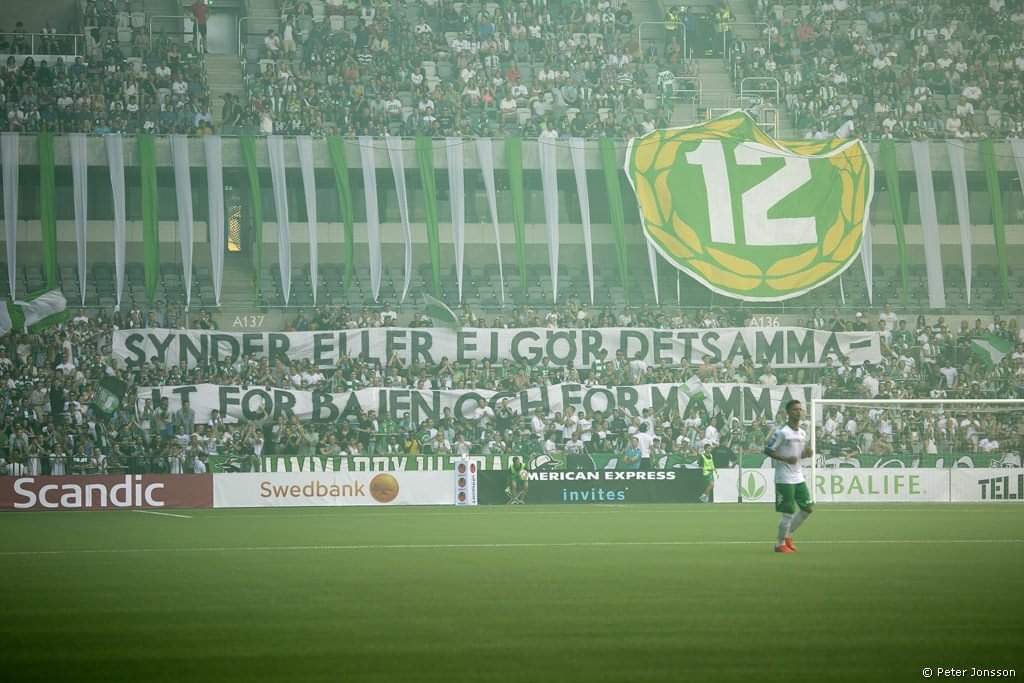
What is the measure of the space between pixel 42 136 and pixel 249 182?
6820 mm

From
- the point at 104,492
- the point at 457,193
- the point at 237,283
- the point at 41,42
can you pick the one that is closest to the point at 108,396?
the point at 104,492

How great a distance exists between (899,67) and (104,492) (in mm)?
31583

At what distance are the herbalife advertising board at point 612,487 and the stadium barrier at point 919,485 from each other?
130 inches

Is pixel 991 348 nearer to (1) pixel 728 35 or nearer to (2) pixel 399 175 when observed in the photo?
(1) pixel 728 35

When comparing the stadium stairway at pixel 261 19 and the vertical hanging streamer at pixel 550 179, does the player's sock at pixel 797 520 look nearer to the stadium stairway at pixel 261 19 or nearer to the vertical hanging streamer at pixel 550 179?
the vertical hanging streamer at pixel 550 179

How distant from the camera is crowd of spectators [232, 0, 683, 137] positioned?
49406mm

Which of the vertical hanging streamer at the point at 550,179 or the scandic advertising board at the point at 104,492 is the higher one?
the vertical hanging streamer at the point at 550,179

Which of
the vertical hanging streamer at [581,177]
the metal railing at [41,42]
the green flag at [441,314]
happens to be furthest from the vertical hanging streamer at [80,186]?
the vertical hanging streamer at [581,177]

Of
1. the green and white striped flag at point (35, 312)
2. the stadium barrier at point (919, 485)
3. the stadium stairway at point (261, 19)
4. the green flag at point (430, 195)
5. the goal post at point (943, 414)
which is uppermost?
the stadium stairway at point (261, 19)

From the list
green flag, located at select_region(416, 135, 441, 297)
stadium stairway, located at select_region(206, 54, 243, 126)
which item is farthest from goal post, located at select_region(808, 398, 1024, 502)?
stadium stairway, located at select_region(206, 54, 243, 126)

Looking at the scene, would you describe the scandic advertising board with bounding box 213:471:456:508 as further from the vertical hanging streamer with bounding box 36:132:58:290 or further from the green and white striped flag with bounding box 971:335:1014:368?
the green and white striped flag with bounding box 971:335:1014:368

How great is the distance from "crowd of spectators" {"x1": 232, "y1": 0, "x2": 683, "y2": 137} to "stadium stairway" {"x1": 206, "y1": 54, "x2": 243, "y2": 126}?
103 cm

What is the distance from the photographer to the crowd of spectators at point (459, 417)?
37.8 metres

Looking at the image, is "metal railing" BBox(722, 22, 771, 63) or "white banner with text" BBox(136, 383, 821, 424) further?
"metal railing" BBox(722, 22, 771, 63)
